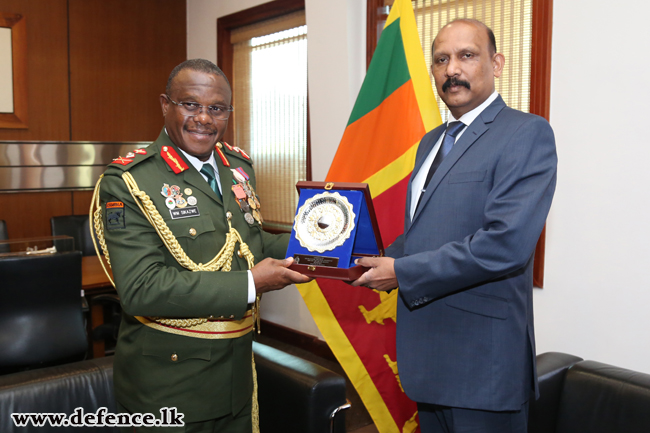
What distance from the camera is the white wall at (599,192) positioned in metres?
2.29

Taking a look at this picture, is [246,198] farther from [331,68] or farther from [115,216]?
[331,68]

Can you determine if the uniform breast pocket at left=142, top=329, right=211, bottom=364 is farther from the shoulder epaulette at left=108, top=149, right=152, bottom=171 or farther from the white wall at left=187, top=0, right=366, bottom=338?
the white wall at left=187, top=0, right=366, bottom=338

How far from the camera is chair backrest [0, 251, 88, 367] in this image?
8.28 ft

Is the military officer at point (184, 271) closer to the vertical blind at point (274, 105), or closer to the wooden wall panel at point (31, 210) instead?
the vertical blind at point (274, 105)

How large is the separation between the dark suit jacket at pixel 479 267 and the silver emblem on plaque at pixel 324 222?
19 centimetres

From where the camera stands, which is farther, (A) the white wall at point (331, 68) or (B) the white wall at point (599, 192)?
(A) the white wall at point (331, 68)

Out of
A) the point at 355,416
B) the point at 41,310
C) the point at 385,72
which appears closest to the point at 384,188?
the point at 385,72

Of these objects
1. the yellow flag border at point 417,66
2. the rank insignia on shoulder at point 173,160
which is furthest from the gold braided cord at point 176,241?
the yellow flag border at point 417,66

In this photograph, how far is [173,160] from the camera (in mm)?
1538

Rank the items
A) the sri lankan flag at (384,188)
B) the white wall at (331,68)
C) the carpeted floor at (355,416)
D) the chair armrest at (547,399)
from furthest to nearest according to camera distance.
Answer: the white wall at (331,68), the carpeted floor at (355,416), the sri lankan flag at (384,188), the chair armrest at (547,399)

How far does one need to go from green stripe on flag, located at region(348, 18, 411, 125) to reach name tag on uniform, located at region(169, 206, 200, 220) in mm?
1277

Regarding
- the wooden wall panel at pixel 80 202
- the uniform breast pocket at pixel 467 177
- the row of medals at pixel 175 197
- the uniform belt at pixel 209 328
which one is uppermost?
the uniform breast pocket at pixel 467 177

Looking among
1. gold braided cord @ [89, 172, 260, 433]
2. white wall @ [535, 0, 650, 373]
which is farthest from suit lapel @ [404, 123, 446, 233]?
white wall @ [535, 0, 650, 373]

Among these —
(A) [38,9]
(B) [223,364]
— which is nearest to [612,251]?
(B) [223,364]
